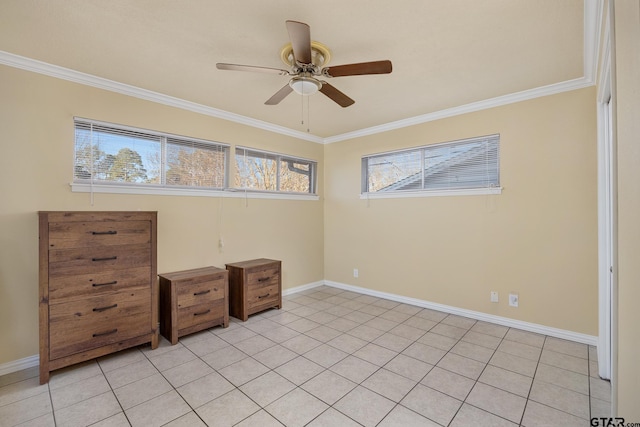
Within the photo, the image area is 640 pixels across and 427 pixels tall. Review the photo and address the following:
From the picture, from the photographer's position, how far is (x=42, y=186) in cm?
250

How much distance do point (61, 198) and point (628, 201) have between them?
3.75m

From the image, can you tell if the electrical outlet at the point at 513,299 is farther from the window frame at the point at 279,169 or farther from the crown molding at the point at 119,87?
the crown molding at the point at 119,87

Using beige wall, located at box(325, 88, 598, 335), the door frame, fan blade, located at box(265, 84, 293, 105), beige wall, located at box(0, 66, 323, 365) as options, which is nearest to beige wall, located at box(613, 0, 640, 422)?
the door frame

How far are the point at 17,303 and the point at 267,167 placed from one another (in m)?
2.94

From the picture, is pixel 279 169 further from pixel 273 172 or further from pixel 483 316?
pixel 483 316

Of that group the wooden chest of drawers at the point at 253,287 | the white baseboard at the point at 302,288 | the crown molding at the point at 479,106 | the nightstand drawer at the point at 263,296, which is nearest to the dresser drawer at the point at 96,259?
the wooden chest of drawers at the point at 253,287

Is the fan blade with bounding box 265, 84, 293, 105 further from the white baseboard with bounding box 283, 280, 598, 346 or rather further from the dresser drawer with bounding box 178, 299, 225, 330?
the white baseboard with bounding box 283, 280, 598, 346

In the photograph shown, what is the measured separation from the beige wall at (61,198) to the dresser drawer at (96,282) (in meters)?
0.45

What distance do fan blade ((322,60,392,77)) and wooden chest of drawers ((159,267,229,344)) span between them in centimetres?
235

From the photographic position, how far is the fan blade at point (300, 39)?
159cm

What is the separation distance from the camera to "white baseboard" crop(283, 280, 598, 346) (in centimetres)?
283

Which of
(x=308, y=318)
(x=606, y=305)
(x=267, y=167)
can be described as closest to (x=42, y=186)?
(x=267, y=167)

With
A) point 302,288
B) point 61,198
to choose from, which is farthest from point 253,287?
point 61,198

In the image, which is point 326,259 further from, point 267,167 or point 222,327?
point 222,327
